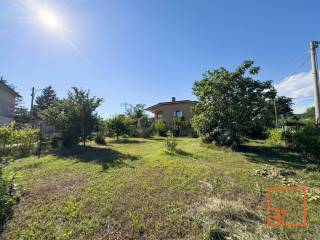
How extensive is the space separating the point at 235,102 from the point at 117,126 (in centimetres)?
1092

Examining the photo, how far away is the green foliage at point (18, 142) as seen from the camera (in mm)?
10172

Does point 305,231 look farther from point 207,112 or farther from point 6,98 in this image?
point 6,98

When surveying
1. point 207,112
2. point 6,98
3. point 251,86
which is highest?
point 6,98

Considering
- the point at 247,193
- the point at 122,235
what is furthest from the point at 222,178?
the point at 122,235

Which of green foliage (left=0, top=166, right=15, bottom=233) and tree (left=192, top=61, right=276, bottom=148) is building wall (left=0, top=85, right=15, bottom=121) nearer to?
green foliage (left=0, top=166, right=15, bottom=233)

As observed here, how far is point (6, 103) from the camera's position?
24703 millimetres

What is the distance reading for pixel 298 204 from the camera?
15.1ft

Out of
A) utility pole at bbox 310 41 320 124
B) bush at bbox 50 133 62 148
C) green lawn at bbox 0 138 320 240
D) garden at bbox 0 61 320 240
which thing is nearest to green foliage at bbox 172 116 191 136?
garden at bbox 0 61 320 240

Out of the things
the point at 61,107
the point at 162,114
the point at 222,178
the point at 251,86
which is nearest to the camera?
the point at 222,178

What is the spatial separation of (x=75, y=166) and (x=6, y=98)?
878 inches

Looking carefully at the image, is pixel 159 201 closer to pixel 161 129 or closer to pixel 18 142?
pixel 18 142

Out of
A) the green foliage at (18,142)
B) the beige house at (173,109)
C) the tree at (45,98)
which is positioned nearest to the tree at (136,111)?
the beige house at (173,109)

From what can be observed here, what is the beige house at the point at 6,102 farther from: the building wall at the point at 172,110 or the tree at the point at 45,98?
the tree at the point at 45,98

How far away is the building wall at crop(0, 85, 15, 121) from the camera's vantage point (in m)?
23.4
